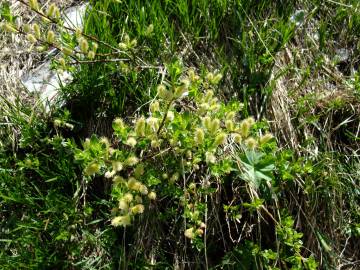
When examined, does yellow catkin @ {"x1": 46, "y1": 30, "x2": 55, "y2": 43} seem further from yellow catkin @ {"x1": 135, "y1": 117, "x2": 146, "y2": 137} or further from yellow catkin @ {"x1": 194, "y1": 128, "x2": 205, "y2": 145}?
yellow catkin @ {"x1": 194, "y1": 128, "x2": 205, "y2": 145}

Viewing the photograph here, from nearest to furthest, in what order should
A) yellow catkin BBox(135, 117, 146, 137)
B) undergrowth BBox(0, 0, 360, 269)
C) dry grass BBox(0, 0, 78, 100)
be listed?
yellow catkin BBox(135, 117, 146, 137), undergrowth BBox(0, 0, 360, 269), dry grass BBox(0, 0, 78, 100)

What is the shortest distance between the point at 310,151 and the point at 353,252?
61 cm

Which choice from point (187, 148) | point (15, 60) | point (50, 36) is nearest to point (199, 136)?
point (187, 148)

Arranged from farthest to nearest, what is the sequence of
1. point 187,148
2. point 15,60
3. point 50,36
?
point 15,60
point 50,36
point 187,148

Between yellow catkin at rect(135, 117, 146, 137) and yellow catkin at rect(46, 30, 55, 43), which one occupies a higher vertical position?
yellow catkin at rect(46, 30, 55, 43)

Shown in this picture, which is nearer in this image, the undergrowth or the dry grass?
A: the undergrowth

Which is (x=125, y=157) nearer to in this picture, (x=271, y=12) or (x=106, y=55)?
(x=106, y=55)

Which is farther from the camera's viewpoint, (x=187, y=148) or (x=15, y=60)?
(x=15, y=60)

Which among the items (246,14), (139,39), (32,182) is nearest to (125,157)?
(32,182)

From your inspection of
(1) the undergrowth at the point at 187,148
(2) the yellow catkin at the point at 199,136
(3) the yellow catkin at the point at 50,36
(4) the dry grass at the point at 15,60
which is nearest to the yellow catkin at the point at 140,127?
(1) the undergrowth at the point at 187,148

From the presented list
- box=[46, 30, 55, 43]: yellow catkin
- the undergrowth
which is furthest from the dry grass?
box=[46, 30, 55, 43]: yellow catkin

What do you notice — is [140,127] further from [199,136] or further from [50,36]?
[50,36]

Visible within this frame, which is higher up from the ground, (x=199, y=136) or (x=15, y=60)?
(x=15, y=60)

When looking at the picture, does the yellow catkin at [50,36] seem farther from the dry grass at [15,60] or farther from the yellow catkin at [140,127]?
the yellow catkin at [140,127]
